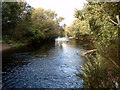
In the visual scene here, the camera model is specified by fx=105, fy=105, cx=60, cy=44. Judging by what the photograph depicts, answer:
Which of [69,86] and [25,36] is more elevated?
[25,36]

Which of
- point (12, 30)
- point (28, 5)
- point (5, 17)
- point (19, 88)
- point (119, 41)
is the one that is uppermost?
point (28, 5)

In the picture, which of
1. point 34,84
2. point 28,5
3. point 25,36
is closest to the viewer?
point 34,84

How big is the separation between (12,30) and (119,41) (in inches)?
1121

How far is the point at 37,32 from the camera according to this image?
36.3 metres

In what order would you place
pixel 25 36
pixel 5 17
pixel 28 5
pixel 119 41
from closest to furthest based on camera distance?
pixel 119 41
pixel 5 17
pixel 25 36
pixel 28 5

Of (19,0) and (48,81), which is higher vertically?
(19,0)

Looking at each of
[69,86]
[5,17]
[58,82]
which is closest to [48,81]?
[58,82]

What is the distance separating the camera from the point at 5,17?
23375mm

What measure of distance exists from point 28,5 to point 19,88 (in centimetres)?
3500

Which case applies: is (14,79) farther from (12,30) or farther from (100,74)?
(12,30)

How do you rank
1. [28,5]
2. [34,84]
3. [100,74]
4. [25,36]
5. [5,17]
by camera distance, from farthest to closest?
[28,5] < [25,36] < [5,17] < [34,84] < [100,74]

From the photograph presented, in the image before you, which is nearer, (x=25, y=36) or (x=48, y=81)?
(x=48, y=81)

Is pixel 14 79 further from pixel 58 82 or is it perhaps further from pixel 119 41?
pixel 119 41

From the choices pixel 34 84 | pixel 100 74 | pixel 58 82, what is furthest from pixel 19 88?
pixel 100 74
